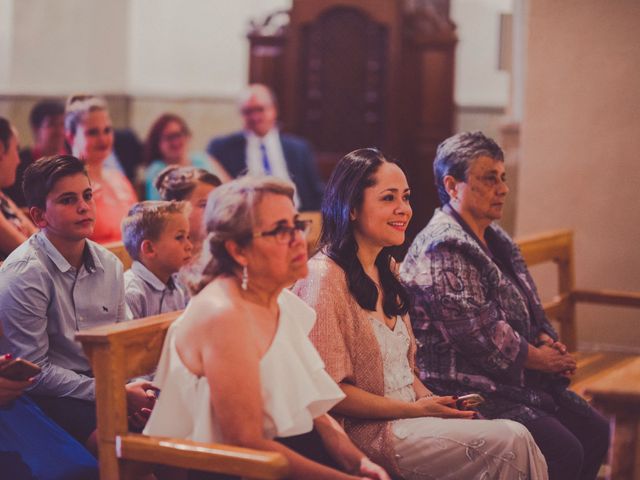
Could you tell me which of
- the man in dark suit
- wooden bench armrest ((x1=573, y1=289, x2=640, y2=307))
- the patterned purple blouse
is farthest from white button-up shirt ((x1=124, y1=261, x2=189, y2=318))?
the man in dark suit

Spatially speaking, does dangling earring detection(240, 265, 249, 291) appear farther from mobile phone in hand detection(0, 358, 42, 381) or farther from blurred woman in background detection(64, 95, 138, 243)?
blurred woman in background detection(64, 95, 138, 243)

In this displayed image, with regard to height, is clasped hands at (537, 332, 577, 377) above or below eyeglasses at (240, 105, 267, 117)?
below

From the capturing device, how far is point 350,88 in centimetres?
903

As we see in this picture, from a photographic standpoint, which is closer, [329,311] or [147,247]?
[329,311]

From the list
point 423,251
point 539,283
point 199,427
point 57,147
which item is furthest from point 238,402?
point 57,147

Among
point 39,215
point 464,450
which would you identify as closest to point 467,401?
point 464,450

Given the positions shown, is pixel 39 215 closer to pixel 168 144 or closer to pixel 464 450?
pixel 464 450

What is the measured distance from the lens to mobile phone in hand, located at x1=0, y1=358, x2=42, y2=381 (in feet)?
9.38

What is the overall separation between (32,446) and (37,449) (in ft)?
0.05

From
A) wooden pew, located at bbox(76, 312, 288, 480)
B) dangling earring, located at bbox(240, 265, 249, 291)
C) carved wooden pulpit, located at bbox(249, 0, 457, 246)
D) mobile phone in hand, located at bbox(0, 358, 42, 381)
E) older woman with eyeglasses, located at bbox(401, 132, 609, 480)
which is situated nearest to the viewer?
wooden pew, located at bbox(76, 312, 288, 480)

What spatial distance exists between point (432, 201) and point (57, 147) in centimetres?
342

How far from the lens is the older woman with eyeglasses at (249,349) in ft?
8.38

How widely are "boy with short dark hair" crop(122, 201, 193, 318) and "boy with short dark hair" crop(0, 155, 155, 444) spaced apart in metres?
0.23

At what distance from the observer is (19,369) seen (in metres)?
2.87
